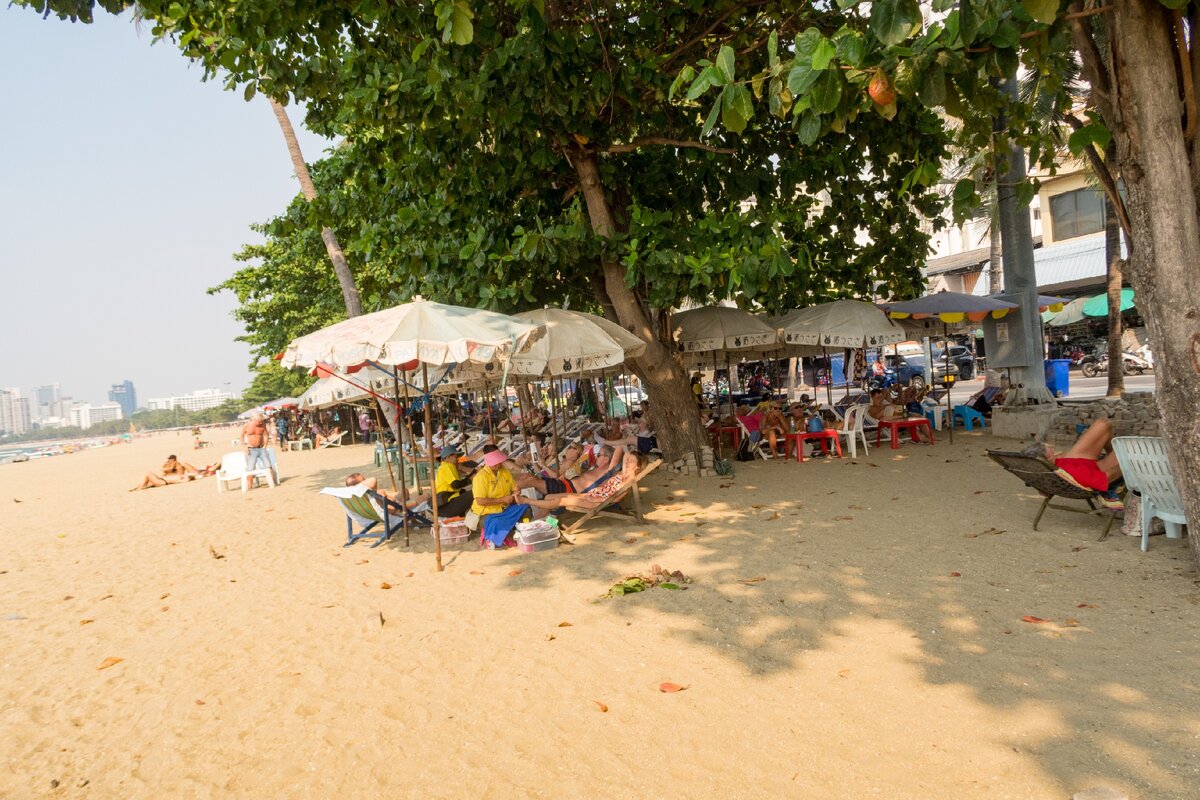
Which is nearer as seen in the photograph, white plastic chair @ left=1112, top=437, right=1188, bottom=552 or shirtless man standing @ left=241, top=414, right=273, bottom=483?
white plastic chair @ left=1112, top=437, right=1188, bottom=552

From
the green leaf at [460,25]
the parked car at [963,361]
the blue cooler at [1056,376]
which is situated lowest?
the blue cooler at [1056,376]

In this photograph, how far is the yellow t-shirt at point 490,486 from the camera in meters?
7.72

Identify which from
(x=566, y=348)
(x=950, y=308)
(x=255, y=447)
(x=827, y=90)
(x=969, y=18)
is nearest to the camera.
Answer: (x=827, y=90)

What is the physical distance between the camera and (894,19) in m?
3.25

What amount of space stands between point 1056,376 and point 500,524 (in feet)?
46.4

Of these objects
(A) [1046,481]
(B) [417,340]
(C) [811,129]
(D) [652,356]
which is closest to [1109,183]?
(A) [1046,481]

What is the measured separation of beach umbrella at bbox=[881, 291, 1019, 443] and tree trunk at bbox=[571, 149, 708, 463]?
3.96 meters

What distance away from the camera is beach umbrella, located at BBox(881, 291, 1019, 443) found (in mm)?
12352

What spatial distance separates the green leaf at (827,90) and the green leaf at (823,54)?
0.09 m

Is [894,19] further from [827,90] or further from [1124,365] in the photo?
[1124,365]

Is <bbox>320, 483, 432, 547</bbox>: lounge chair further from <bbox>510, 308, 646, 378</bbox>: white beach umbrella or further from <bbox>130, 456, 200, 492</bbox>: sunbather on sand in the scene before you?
<bbox>130, 456, 200, 492</bbox>: sunbather on sand

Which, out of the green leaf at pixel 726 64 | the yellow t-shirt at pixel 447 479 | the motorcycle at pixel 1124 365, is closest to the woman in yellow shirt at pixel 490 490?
the yellow t-shirt at pixel 447 479

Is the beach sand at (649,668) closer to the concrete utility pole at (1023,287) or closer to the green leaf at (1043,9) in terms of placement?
the green leaf at (1043,9)

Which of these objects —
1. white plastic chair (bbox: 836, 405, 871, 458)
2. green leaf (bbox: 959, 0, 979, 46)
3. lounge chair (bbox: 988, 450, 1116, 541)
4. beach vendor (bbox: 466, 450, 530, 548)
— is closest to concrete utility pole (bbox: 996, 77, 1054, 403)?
white plastic chair (bbox: 836, 405, 871, 458)
